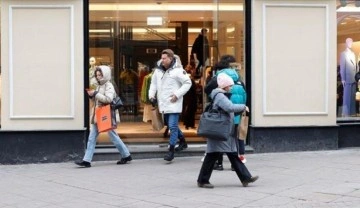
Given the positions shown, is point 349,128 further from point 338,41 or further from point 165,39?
point 165,39

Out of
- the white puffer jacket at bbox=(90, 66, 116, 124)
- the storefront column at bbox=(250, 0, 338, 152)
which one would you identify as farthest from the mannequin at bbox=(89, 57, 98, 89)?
the storefront column at bbox=(250, 0, 338, 152)

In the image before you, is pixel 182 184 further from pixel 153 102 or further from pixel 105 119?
pixel 153 102

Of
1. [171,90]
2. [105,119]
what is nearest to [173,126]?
[171,90]

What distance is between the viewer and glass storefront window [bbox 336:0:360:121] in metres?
11.6

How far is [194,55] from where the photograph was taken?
42.1ft

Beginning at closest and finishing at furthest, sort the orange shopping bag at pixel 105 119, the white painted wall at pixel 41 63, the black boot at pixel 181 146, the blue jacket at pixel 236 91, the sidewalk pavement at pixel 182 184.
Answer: the sidewalk pavement at pixel 182 184
the blue jacket at pixel 236 91
the orange shopping bag at pixel 105 119
the white painted wall at pixel 41 63
the black boot at pixel 181 146

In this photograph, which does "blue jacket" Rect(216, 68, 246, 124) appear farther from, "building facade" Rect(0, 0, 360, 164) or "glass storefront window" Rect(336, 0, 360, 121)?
"glass storefront window" Rect(336, 0, 360, 121)

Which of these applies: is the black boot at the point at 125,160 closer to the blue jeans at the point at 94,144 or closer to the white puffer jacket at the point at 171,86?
the blue jeans at the point at 94,144

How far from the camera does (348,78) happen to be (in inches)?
470

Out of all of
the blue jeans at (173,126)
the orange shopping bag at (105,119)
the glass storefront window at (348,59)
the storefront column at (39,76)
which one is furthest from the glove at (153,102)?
the glass storefront window at (348,59)

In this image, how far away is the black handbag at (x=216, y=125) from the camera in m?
7.91

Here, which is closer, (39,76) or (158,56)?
(39,76)

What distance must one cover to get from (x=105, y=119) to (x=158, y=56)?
8.65 ft

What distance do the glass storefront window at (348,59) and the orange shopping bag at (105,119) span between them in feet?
14.5
